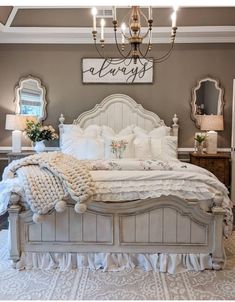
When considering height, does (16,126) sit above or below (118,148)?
above

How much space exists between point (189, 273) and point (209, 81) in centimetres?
345

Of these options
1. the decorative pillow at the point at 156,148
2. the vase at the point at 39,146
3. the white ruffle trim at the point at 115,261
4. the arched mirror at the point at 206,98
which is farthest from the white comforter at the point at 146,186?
the arched mirror at the point at 206,98

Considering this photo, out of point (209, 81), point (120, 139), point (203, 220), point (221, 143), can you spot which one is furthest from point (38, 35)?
point (203, 220)

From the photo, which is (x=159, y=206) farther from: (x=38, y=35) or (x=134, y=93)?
(x=38, y=35)

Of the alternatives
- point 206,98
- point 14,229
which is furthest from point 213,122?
point 14,229

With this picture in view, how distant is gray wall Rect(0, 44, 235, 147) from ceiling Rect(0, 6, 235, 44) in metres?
0.23

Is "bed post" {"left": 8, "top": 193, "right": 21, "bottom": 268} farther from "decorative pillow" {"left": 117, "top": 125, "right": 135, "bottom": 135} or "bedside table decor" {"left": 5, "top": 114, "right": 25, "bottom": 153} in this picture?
"decorative pillow" {"left": 117, "top": 125, "right": 135, "bottom": 135}

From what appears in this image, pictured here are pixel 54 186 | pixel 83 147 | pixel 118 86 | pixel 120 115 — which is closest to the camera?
pixel 54 186

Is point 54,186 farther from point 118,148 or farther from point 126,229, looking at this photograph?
point 118,148

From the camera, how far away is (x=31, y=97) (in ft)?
18.2

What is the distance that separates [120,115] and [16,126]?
1608mm

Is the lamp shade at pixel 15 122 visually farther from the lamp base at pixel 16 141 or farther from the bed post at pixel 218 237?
the bed post at pixel 218 237

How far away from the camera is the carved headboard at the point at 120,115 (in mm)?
5398

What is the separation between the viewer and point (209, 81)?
18.0 feet
